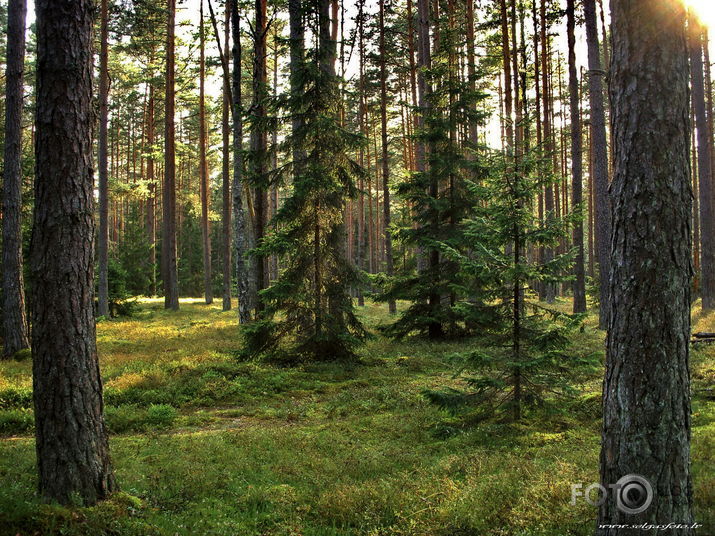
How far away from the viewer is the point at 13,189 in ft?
40.8

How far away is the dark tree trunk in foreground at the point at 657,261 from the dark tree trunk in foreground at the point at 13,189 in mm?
14134

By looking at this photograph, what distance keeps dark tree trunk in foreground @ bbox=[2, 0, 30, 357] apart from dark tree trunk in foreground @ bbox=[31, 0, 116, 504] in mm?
9582

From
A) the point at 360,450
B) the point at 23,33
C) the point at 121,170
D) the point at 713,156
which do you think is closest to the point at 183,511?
the point at 360,450

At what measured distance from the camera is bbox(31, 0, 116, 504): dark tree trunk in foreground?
463 cm

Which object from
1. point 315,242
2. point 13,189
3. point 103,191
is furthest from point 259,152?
point 103,191

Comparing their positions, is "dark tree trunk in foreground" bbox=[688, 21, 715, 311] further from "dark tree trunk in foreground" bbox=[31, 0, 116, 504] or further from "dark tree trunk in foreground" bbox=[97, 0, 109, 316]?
"dark tree trunk in foreground" bbox=[97, 0, 109, 316]

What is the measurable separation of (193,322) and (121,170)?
114 feet

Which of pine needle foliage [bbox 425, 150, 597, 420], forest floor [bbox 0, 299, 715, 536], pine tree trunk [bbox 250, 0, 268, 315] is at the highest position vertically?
pine tree trunk [bbox 250, 0, 268, 315]

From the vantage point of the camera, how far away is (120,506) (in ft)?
15.4

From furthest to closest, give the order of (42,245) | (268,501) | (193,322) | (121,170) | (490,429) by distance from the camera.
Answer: (121,170) < (193,322) < (490,429) < (268,501) < (42,245)

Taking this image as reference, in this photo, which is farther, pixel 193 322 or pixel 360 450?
pixel 193 322

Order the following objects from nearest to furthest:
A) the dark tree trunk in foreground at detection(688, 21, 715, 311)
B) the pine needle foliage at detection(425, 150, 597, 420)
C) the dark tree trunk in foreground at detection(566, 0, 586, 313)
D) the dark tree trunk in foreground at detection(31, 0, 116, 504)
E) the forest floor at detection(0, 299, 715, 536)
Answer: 1. the forest floor at detection(0, 299, 715, 536)
2. the dark tree trunk in foreground at detection(31, 0, 116, 504)
3. the pine needle foliage at detection(425, 150, 597, 420)
4. the dark tree trunk in foreground at detection(566, 0, 586, 313)
5. the dark tree trunk in foreground at detection(688, 21, 715, 311)

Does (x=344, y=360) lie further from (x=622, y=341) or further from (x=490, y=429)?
(x=622, y=341)

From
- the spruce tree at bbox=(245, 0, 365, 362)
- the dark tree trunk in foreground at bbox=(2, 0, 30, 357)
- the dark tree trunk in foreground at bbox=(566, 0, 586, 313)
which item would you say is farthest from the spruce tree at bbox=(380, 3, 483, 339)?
the dark tree trunk in foreground at bbox=(2, 0, 30, 357)
